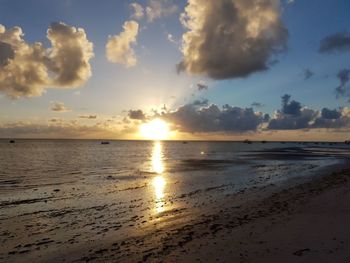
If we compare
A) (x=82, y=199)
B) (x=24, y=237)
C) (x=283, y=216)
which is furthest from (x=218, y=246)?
(x=82, y=199)

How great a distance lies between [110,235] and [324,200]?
1577 cm

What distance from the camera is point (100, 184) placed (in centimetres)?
3612

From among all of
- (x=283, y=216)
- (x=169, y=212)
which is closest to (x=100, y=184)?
(x=169, y=212)

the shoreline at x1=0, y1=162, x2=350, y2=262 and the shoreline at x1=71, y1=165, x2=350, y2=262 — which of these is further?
the shoreline at x1=0, y1=162, x2=350, y2=262

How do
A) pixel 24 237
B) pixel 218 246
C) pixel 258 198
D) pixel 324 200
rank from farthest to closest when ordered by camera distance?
pixel 258 198, pixel 324 200, pixel 24 237, pixel 218 246

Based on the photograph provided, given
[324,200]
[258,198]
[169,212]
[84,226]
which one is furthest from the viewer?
[258,198]

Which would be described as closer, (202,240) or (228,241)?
(228,241)

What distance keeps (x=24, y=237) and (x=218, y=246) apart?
944 cm

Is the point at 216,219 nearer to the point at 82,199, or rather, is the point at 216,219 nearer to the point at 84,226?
the point at 84,226

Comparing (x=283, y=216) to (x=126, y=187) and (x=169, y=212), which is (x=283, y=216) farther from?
(x=126, y=187)

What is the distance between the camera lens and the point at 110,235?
16.3 m

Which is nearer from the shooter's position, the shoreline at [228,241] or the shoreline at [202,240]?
the shoreline at [228,241]

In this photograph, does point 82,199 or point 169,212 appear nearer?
point 169,212

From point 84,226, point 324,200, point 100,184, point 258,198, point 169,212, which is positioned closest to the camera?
point 84,226
